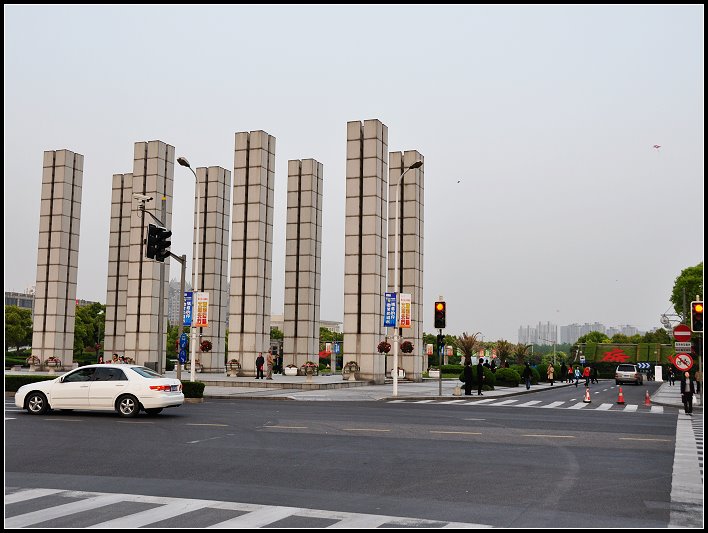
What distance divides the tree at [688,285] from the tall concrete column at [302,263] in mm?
65825

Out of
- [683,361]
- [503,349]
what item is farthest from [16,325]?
[683,361]

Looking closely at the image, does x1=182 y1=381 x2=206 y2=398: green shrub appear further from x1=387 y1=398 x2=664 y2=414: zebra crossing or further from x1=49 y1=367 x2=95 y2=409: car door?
x1=387 y1=398 x2=664 y2=414: zebra crossing

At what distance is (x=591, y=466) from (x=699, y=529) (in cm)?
481

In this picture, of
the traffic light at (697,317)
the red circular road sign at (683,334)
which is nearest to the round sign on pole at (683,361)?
the red circular road sign at (683,334)

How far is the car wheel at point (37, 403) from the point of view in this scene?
22.5m

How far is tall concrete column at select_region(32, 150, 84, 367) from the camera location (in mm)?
57781

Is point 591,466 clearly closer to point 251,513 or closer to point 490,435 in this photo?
point 490,435

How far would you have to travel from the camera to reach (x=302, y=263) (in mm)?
58125

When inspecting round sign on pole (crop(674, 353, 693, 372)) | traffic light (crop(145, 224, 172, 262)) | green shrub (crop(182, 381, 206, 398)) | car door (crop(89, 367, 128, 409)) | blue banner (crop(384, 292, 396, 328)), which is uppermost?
traffic light (crop(145, 224, 172, 262))

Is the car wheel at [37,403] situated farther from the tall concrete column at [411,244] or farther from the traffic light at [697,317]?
the tall concrete column at [411,244]

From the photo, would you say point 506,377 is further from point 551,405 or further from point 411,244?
point 551,405

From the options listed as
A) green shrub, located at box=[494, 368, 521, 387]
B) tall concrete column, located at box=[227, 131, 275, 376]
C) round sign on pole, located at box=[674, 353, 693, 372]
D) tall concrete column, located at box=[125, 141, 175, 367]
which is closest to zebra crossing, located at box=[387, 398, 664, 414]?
round sign on pole, located at box=[674, 353, 693, 372]

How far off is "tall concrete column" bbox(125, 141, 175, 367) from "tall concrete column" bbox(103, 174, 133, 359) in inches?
329

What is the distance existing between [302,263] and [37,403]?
3626cm
